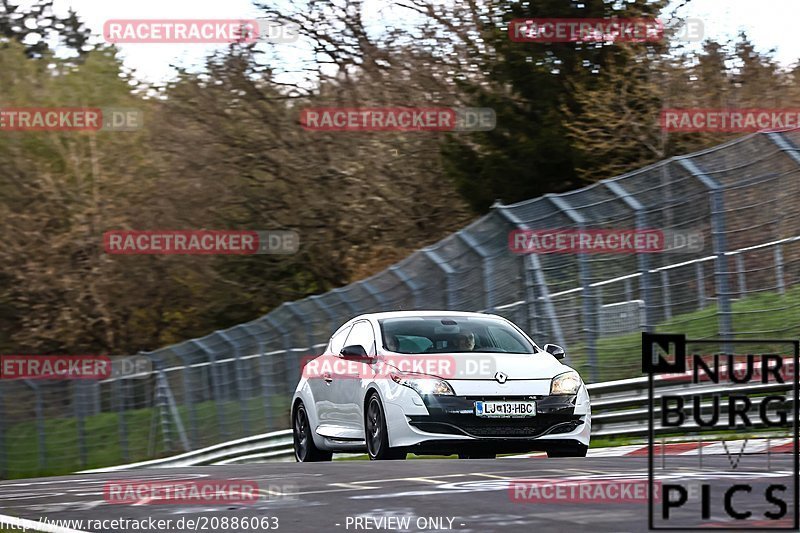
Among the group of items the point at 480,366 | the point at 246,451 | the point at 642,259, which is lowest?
the point at 246,451

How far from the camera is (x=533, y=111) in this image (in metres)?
32.2

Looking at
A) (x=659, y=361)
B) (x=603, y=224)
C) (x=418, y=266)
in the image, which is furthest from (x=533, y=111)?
(x=659, y=361)

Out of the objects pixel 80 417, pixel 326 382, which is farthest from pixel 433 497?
pixel 80 417

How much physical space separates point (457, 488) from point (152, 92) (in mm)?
36917

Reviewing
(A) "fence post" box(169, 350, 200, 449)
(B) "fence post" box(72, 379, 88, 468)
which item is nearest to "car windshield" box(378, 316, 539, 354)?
(A) "fence post" box(169, 350, 200, 449)

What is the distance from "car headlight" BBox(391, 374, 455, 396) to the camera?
494 inches

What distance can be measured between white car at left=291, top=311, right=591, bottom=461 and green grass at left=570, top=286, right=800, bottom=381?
10.00 feet

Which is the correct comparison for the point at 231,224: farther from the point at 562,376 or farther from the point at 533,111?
the point at 562,376

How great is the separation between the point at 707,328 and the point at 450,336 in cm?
419

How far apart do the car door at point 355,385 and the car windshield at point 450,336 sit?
0.21 metres

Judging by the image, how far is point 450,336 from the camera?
1366 cm

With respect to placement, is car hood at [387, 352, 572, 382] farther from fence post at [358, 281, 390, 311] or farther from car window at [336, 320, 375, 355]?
fence post at [358, 281, 390, 311]

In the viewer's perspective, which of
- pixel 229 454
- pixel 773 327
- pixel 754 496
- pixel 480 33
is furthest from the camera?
pixel 480 33

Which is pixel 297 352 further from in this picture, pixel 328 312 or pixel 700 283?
pixel 700 283
